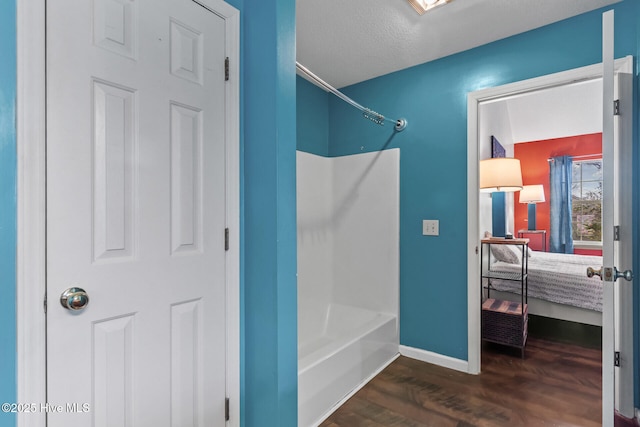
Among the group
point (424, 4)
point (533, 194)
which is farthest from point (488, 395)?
point (533, 194)

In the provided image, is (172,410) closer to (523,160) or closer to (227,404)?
(227,404)

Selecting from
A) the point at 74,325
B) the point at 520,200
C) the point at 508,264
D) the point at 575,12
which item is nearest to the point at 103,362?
the point at 74,325

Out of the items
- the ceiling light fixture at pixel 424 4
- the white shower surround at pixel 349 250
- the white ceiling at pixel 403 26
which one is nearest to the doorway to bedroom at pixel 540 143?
the white ceiling at pixel 403 26

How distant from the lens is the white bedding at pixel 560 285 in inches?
114

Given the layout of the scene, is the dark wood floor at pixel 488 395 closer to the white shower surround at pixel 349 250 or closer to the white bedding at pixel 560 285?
the white shower surround at pixel 349 250

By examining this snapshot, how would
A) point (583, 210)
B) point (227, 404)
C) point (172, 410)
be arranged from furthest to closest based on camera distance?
1. point (583, 210)
2. point (227, 404)
3. point (172, 410)

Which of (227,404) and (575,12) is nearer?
(227,404)

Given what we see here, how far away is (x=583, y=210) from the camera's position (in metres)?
5.55

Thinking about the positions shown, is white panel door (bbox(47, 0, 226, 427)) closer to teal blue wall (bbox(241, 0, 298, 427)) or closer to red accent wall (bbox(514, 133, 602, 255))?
teal blue wall (bbox(241, 0, 298, 427))

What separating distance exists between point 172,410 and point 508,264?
333 cm

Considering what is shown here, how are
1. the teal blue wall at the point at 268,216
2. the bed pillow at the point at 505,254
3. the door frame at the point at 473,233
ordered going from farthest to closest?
1. the bed pillow at the point at 505,254
2. the door frame at the point at 473,233
3. the teal blue wall at the point at 268,216

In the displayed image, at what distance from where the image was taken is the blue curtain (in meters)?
5.44

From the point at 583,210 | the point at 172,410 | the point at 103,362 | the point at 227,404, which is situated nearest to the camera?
the point at 103,362

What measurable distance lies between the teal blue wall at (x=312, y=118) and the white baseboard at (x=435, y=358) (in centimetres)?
190
